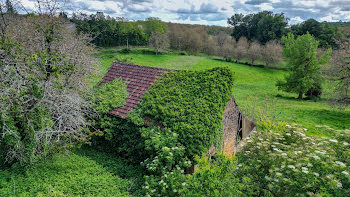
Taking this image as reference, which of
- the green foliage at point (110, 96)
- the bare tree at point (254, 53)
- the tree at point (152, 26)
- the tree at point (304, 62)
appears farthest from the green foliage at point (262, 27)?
the green foliage at point (110, 96)

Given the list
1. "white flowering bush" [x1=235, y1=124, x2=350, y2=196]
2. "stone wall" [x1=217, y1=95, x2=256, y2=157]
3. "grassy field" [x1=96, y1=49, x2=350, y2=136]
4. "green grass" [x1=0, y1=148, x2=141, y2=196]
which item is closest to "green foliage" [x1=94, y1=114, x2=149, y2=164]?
"green grass" [x1=0, y1=148, x2=141, y2=196]

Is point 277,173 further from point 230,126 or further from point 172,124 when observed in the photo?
point 230,126

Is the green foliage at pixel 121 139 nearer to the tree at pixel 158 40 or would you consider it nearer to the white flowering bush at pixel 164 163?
the white flowering bush at pixel 164 163

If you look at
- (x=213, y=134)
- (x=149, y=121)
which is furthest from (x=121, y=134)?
(x=213, y=134)

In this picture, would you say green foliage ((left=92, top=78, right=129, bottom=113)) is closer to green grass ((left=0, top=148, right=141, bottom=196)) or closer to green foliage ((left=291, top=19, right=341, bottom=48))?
green grass ((left=0, top=148, right=141, bottom=196))

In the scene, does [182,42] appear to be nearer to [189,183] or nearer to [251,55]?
[251,55]
